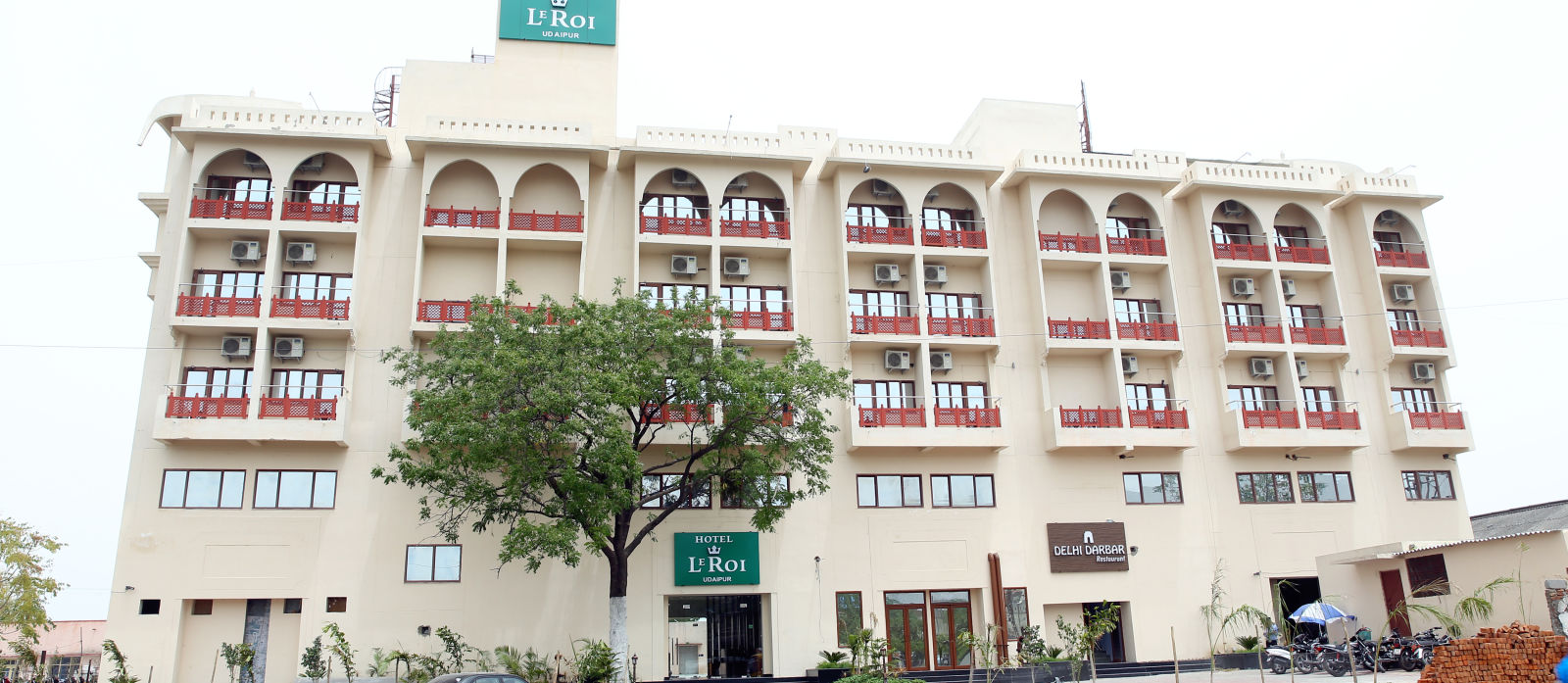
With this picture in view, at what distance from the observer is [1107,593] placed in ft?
102

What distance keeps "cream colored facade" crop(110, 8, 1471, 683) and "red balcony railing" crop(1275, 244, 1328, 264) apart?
15 cm

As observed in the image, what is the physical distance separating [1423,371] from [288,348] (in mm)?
35678

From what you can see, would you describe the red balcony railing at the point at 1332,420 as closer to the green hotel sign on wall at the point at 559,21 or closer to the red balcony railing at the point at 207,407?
the green hotel sign on wall at the point at 559,21

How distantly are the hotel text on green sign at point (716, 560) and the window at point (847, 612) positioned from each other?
2526 mm

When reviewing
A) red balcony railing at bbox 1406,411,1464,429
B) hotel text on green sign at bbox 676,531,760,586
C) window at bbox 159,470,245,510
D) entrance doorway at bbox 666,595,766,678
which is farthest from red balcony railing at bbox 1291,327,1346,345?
window at bbox 159,470,245,510

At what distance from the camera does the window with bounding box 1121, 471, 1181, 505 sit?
105 feet

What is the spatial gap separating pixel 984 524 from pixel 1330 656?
9488 mm

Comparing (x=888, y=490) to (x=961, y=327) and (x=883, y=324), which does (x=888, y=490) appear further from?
(x=961, y=327)

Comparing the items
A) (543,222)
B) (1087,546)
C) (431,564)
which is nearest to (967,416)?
(1087,546)

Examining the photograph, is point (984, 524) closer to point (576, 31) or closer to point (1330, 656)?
point (1330, 656)

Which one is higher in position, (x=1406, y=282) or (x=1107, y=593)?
(x=1406, y=282)

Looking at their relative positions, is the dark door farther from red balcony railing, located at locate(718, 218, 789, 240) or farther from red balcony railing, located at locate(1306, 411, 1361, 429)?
red balcony railing, located at locate(718, 218, 789, 240)

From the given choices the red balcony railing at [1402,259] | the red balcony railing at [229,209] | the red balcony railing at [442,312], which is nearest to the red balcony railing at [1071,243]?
the red balcony railing at [1402,259]

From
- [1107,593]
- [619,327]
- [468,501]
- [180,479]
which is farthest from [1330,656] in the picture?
[180,479]
